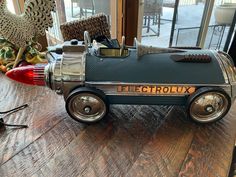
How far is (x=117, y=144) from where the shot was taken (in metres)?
0.60

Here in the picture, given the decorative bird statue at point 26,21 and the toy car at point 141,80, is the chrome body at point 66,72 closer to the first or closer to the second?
the toy car at point 141,80

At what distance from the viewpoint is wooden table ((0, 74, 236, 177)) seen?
536mm

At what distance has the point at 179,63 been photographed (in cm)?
60

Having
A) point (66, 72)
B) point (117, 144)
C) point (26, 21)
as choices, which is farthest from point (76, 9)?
point (117, 144)

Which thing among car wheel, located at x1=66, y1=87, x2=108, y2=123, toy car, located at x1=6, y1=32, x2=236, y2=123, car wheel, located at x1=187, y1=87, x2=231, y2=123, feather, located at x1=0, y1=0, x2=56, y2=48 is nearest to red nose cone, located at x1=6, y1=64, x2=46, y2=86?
toy car, located at x1=6, y1=32, x2=236, y2=123

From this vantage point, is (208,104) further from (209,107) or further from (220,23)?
(220,23)

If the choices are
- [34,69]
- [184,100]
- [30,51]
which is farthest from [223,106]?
[30,51]

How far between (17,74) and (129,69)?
32cm

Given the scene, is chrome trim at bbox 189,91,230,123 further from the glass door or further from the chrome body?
the glass door

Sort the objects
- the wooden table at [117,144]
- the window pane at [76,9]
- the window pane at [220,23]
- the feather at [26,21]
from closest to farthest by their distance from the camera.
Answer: the wooden table at [117,144], the feather at [26,21], the window pane at [76,9], the window pane at [220,23]

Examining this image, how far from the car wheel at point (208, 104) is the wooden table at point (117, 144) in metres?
0.05

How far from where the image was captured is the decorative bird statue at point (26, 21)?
82 centimetres

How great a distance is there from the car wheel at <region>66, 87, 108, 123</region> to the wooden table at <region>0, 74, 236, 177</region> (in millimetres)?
40

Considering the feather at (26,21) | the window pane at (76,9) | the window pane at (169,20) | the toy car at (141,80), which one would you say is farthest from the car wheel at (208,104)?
the window pane at (169,20)
